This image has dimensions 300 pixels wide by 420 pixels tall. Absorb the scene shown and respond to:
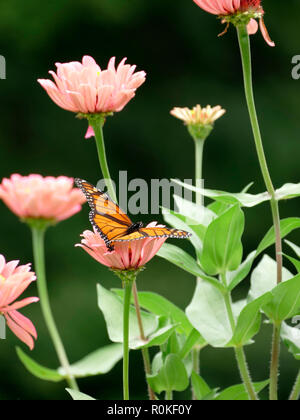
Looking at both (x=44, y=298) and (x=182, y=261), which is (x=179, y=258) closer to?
(x=182, y=261)

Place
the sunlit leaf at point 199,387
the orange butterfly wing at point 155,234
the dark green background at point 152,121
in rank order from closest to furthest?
1. the orange butterfly wing at point 155,234
2. the sunlit leaf at point 199,387
3. the dark green background at point 152,121

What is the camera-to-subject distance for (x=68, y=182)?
36cm

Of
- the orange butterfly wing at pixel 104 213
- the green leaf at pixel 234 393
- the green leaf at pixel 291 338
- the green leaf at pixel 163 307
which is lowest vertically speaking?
the green leaf at pixel 234 393

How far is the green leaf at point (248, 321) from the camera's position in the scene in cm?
39

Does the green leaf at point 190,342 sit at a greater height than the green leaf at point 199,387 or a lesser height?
greater

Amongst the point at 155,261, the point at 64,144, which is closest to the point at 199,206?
the point at 155,261

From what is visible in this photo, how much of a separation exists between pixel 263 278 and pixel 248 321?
0.06m

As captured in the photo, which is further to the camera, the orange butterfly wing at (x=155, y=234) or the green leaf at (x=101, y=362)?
the green leaf at (x=101, y=362)

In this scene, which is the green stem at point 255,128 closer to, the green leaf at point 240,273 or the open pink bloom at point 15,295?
the green leaf at point 240,273

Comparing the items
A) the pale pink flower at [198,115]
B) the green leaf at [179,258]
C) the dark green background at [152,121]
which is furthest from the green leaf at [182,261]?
the dark green background at [152,121]

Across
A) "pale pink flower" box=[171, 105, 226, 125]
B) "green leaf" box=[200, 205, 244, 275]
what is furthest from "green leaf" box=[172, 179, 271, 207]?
"pale pink flower" box=[171, 105, 226, 125]

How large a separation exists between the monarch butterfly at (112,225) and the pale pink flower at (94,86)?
4cm

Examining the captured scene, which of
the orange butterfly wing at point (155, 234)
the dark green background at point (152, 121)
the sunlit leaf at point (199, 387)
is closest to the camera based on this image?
the orange butterfly wing at point (155, 234)

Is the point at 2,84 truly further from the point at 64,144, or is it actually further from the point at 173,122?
the point at 173,122
